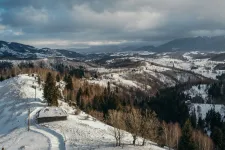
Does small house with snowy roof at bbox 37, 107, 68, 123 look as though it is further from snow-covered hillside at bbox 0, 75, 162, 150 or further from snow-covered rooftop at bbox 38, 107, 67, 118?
snow-covered hillside at bbox 0, 75, 162, 150

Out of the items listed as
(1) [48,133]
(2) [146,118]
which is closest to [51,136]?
(1) [48,133]

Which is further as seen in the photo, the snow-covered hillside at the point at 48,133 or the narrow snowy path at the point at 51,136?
the snow-covered hillside at the point at 48,133

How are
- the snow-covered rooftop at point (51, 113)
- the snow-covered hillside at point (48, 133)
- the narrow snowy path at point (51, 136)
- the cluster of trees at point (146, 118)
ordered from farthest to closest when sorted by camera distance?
1. the snow-covered rooftop at point (51, 113)
2. the cluster of trees at point (146, 118)
3. the snow-covered hillside at point (48, 133)
4. the narrow snowy path at point (51, 136)

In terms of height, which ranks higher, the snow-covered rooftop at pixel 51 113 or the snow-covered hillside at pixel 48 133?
the snow-covered rooftop at pixel 51 113

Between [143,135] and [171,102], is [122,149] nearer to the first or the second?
[143,135]

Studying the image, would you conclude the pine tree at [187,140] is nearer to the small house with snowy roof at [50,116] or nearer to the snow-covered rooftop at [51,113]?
the small house with snowy roof at [50,116]

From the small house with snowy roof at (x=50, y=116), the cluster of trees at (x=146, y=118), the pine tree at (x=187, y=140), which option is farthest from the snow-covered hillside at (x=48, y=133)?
the pine tree at (x=187, y=140)

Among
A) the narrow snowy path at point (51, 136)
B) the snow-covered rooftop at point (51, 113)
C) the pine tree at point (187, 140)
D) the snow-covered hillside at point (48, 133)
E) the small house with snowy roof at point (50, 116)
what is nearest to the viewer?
the narrow snowy path at point (51, 136)

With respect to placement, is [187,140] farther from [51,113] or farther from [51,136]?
[51,113]
